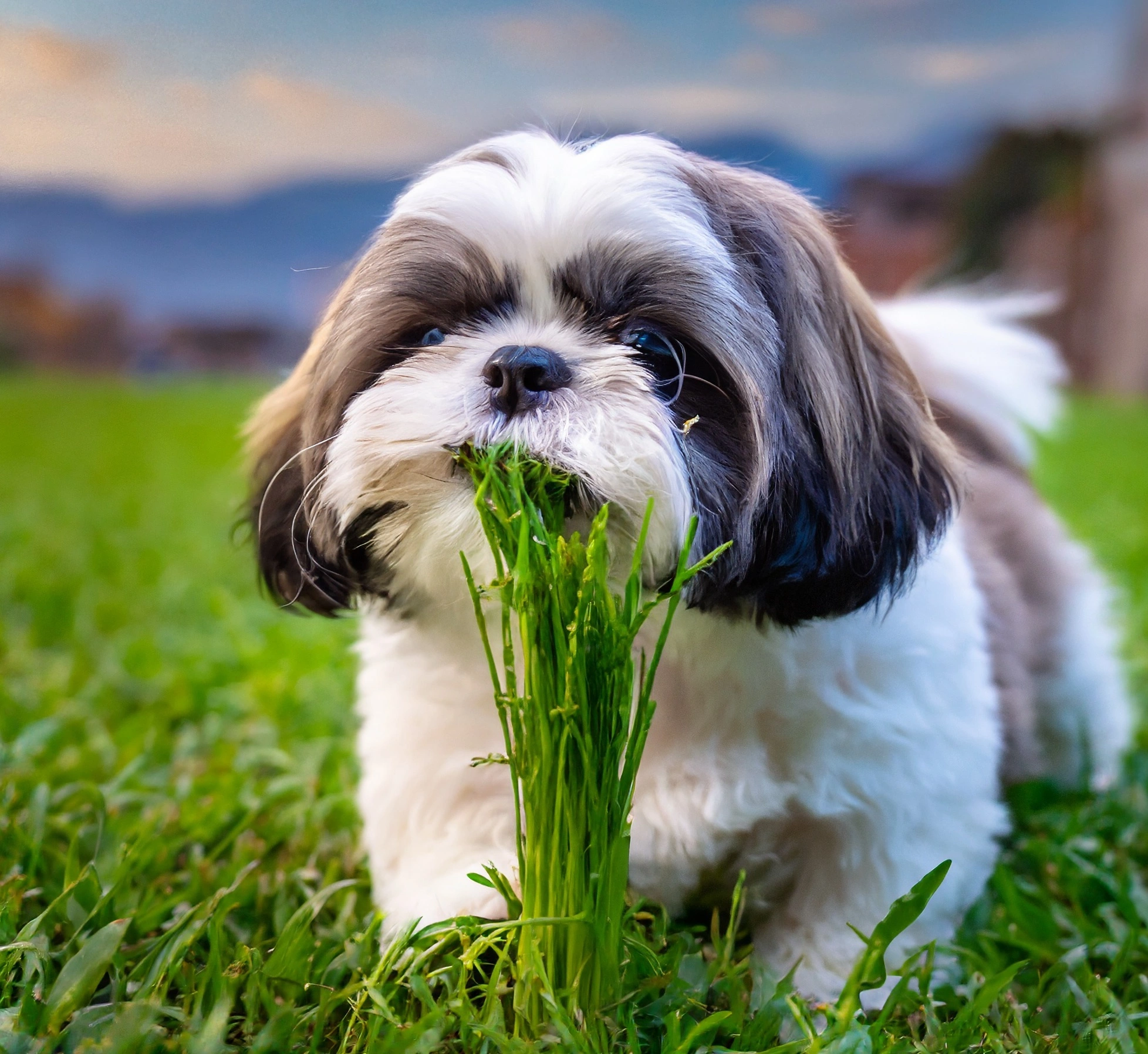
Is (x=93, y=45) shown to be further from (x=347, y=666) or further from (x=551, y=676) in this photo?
(x=551, y=676)

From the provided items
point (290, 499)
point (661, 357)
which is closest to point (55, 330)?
point (290, 499)

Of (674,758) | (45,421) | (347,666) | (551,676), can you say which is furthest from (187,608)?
(45,421)

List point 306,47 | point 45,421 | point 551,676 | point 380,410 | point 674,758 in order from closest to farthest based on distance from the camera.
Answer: point 551,676 → point 380,410 → point 674,758 → point 306,47 → point 45,421

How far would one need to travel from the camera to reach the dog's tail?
2361mm

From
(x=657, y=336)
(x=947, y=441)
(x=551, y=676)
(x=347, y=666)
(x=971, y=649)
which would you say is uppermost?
(x=657, y=336)

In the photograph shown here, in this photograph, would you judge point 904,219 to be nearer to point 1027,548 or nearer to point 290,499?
point 1027,548

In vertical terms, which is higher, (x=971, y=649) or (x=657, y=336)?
(x=657, y=336)

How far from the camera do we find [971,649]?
174 cm

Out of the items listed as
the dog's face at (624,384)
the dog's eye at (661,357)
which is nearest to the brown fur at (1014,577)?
the dog's face at (624,384)

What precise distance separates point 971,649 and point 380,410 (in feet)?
3.22

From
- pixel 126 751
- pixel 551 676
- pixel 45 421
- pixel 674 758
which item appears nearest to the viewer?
pixel 551 676

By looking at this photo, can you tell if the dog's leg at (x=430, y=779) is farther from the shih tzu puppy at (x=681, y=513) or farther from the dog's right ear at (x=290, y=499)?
the dog's right ear at (x=290, y=499)

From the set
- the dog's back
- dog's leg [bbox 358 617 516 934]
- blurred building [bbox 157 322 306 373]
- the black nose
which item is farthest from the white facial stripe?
blurred building [bbox 157 322 306 373]

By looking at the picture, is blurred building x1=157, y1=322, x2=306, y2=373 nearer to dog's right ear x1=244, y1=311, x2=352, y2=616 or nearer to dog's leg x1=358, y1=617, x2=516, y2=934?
dog's right ear x1=244, y1=311, x2=352, y2=616
